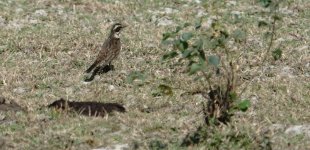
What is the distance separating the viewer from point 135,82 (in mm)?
9555

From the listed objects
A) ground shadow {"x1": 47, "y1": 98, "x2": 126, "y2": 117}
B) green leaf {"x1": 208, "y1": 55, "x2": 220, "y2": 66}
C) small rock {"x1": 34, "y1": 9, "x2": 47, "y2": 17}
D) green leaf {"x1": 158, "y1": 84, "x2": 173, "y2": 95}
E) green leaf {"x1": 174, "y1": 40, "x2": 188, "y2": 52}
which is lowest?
small rock {"x1": 34, "y1": 9, "x2": 47, "y2": 17}

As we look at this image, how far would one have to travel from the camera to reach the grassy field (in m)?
7.32

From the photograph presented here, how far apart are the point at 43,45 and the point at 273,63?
3200 millimetres

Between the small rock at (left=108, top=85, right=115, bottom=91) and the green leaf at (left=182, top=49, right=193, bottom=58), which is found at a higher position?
the green leaf at (left=182, top=49, right=193, bottom=58)

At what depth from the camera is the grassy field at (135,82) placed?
7324 mm

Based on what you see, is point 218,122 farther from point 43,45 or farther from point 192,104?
point 43,45

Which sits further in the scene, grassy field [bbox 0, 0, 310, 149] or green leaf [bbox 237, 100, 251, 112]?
grassy field [bbox 0, 0, 310, 149]

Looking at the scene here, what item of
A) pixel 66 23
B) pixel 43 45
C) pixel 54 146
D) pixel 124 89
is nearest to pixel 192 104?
pixel 124 89

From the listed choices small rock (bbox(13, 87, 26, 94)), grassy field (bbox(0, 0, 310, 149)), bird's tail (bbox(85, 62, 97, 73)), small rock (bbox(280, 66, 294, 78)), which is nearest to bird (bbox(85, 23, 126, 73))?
bird's tail (bbox(85, 62, 97, 73))

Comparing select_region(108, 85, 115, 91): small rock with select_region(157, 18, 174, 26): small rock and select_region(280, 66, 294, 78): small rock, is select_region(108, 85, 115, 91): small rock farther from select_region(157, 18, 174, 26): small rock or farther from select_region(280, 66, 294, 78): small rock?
select_region(157, 18, 174, 26): small rock

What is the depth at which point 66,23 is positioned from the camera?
12.5 metres

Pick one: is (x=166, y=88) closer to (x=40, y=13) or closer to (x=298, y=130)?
(x=298, y=130)

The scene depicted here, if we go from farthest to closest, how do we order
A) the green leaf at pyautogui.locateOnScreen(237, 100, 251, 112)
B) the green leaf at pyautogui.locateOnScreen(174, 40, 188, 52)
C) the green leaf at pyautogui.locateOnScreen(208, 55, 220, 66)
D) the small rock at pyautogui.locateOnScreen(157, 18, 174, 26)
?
the small rock at pyautogui.locateOnScreen(157, 18, 174, 26) → the green leaf at pyautogui.locateOnScreen(237, 100, 251, 112) → the green leaf at pyautogui.locateOnScreen(174, 40, 188, 52) → the green leaf at pyautogui.locateOnScreen(208, 55, 220, 66)

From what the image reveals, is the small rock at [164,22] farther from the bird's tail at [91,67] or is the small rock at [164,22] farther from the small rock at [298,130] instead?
the small rock at [298,130]
